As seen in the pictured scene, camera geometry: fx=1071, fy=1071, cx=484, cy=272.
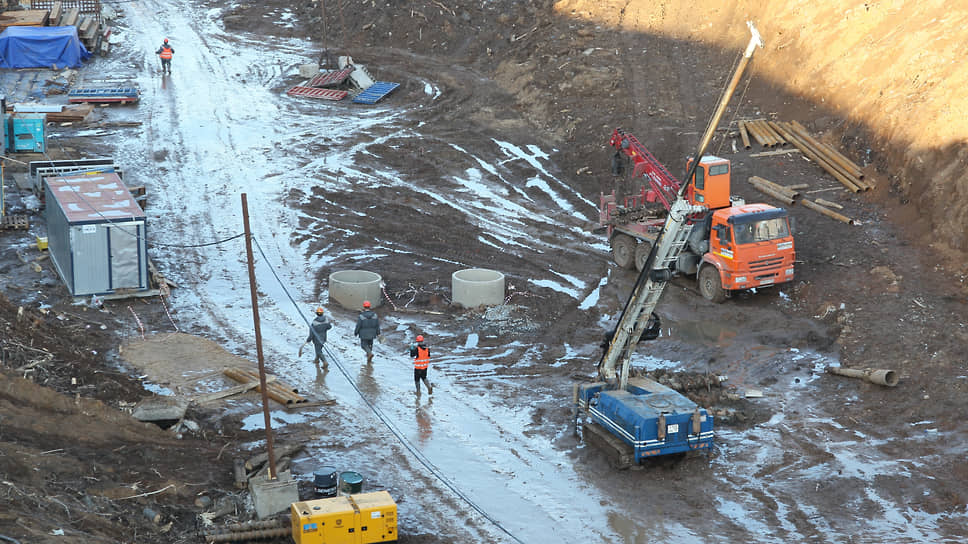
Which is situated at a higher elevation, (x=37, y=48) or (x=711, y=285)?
(x=37, y=48)

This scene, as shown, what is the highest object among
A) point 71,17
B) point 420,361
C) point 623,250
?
point 71,17

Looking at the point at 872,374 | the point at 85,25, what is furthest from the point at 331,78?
the point at 872,374

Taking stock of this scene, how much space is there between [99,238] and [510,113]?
65.2 ft

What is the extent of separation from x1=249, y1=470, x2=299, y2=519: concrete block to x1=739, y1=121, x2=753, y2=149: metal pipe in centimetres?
2169

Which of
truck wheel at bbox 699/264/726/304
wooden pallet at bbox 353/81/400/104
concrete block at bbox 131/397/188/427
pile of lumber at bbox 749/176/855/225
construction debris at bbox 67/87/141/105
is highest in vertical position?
wooden pallet at bbox 353/81/400/104

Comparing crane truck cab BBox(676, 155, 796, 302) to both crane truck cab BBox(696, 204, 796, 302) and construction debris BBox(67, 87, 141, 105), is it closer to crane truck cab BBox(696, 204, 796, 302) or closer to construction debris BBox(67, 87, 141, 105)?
crane truck cab BBox(696, 204, 796, 302)

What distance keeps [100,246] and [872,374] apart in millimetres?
17949

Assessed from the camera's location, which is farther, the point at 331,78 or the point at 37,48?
the point at 37,48

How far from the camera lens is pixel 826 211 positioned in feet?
95.8

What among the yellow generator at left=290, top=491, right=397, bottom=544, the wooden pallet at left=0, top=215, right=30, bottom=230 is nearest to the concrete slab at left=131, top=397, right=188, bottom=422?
the yellow generator at left=290, top=491, right=397, bottom=544

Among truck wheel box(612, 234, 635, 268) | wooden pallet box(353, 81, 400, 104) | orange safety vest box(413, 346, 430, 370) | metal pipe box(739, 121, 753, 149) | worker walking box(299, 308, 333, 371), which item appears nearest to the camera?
orange safety vest box(413, 346, 430, 370)

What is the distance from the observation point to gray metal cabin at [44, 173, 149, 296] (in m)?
25.9

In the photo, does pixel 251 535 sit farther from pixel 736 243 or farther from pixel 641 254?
pixel 641 254

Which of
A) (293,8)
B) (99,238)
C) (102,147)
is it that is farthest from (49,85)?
(99,238)
